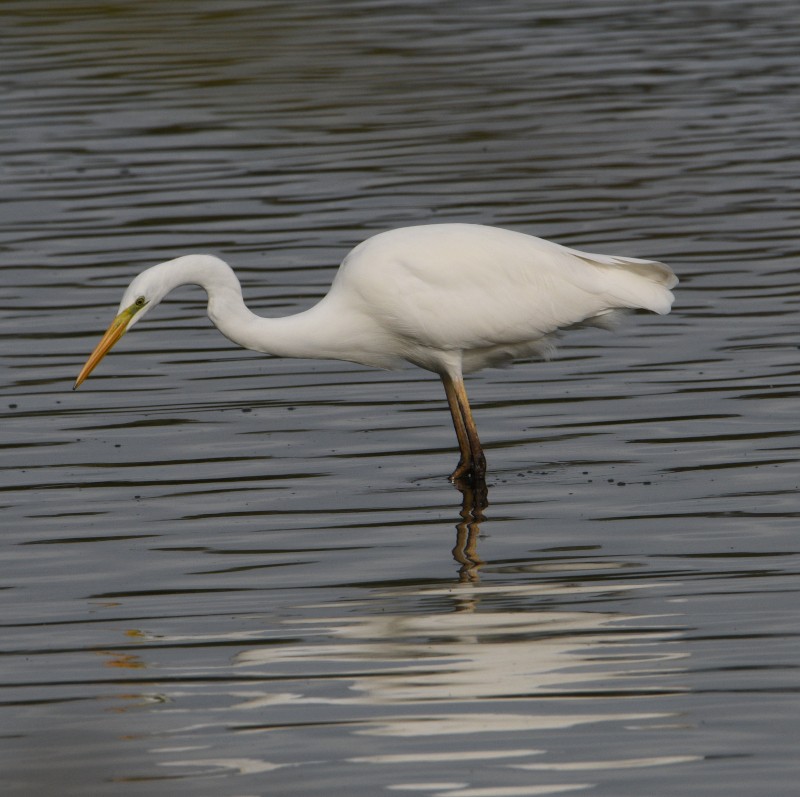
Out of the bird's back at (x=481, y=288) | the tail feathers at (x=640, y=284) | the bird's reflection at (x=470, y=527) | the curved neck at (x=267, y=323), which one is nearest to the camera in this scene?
the bird's reflection at (x=470, y=527)

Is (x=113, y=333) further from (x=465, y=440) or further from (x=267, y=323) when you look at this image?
(x=465, y=440)

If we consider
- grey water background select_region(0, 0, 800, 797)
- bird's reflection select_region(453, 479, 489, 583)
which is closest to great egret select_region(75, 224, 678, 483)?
bird's reflection select_region(453, 479, 489, 583)

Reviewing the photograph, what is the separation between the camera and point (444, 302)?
9.41 m

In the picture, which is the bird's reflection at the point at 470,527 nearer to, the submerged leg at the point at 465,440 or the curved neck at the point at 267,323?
the submerged leg at the point at 465,440

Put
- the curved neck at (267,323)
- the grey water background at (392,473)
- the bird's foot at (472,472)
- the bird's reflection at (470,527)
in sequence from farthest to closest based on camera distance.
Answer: the curved neck at (267,323)
the bird's foot at (472,472)
the bird's reflection at (470,527)
the grey water background at (392,473)

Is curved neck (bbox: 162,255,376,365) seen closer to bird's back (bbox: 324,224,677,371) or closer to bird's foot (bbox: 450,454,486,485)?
bird's back (bbox: 324,224,677,371)

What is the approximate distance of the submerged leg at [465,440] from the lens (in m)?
8.73

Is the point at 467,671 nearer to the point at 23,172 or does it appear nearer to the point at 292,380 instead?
the point at 292,380

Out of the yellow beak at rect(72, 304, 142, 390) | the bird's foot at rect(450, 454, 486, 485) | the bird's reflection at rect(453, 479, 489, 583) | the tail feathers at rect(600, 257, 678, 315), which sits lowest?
the bird's reflection at rect(453, 479, 489, 583)

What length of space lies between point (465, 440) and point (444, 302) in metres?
0.79

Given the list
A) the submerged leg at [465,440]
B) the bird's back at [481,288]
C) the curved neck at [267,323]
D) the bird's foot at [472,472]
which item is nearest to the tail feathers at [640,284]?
the bird's back at [481,288]

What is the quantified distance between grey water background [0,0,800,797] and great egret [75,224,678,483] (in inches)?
15.3

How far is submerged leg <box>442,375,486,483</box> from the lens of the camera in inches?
344

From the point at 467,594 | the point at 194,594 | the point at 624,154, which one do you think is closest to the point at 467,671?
the point at 467,594
